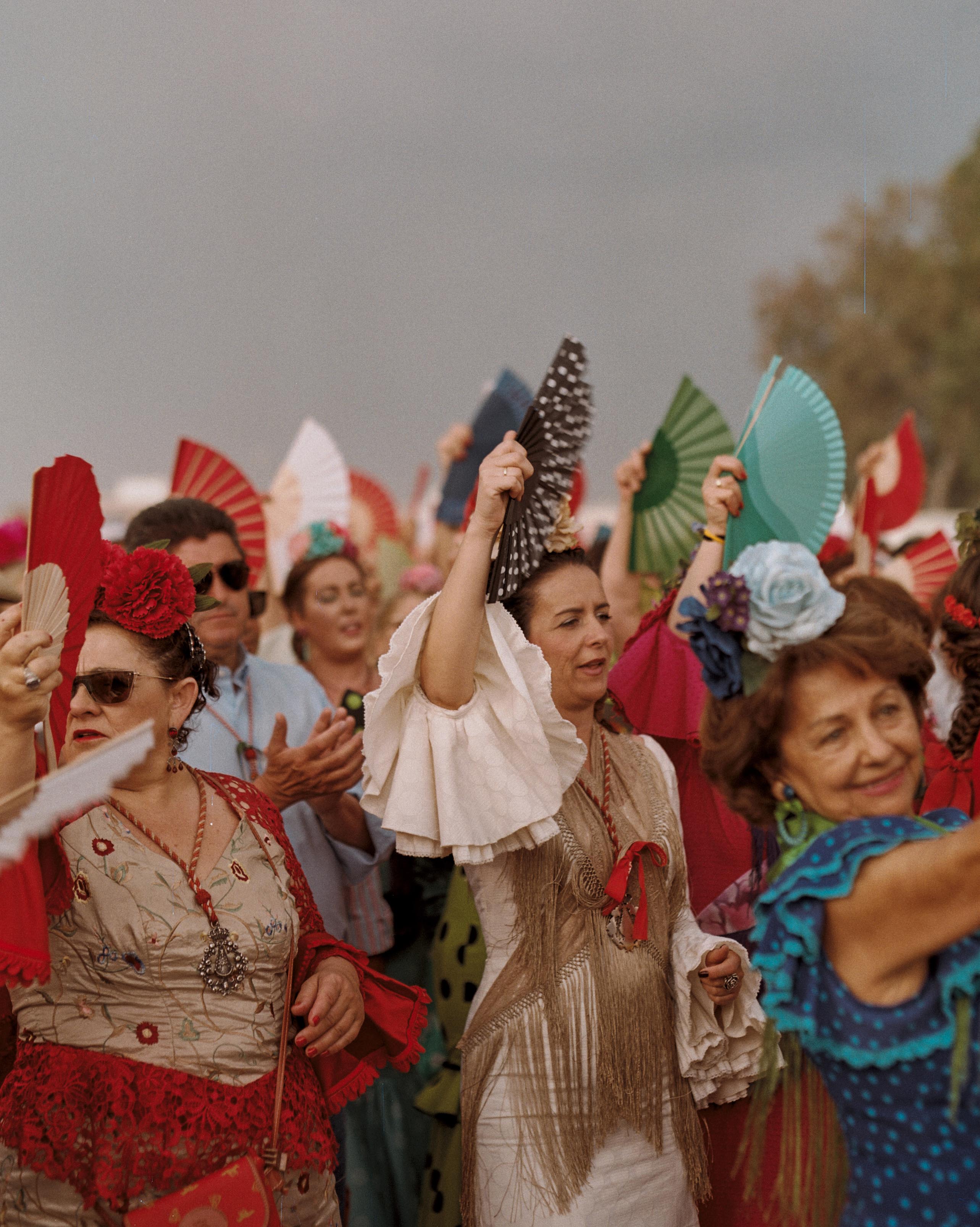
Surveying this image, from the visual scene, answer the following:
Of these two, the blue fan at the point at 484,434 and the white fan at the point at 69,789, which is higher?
the blue fan at the point at 484,434

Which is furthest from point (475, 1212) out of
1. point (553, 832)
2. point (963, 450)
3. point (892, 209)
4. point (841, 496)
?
point (892, 209)

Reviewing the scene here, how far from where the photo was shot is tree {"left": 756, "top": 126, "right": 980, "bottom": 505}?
2691 cm

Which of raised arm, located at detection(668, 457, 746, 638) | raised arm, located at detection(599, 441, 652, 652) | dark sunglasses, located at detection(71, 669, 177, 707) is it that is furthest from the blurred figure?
dark sunglasses, located at detection(71, 669, 177, 707)

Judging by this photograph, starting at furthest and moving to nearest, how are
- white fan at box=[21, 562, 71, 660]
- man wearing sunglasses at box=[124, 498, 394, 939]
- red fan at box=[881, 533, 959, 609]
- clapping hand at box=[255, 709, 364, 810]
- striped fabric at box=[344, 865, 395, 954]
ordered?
1. red fan at box=[881, 533, 959, 609]
2. striped fabric at box=[344, 865, 395, 954]
3. man wearing sunglasses at box=[124, 498, 394, 939]
4. clapping hand at box=[255, 709, 364, 810]
5. white fan at box=[21, 562, 71, 660]

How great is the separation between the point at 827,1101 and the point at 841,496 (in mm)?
1220

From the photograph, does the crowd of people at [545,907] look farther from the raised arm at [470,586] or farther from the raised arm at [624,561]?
the raised arm at [624,561]

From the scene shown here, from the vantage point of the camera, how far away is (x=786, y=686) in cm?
186

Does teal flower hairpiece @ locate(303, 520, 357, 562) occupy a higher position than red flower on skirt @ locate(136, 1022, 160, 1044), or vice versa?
teal flower hairpiece @ locate(303, 520, 357, 562)

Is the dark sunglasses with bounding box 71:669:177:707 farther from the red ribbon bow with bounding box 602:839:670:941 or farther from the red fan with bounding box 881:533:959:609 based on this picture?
the red fan with bounding box 881:533:959:609

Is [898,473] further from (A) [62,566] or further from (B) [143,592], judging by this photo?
(A) [62,566]

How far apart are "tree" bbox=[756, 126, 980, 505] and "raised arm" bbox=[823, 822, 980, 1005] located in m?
24.9

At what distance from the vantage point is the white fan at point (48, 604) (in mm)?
1961

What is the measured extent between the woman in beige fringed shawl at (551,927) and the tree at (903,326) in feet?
79.1

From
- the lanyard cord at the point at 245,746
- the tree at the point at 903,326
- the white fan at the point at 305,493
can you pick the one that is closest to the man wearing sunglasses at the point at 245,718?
the lanyard cord at the point at 245,746
